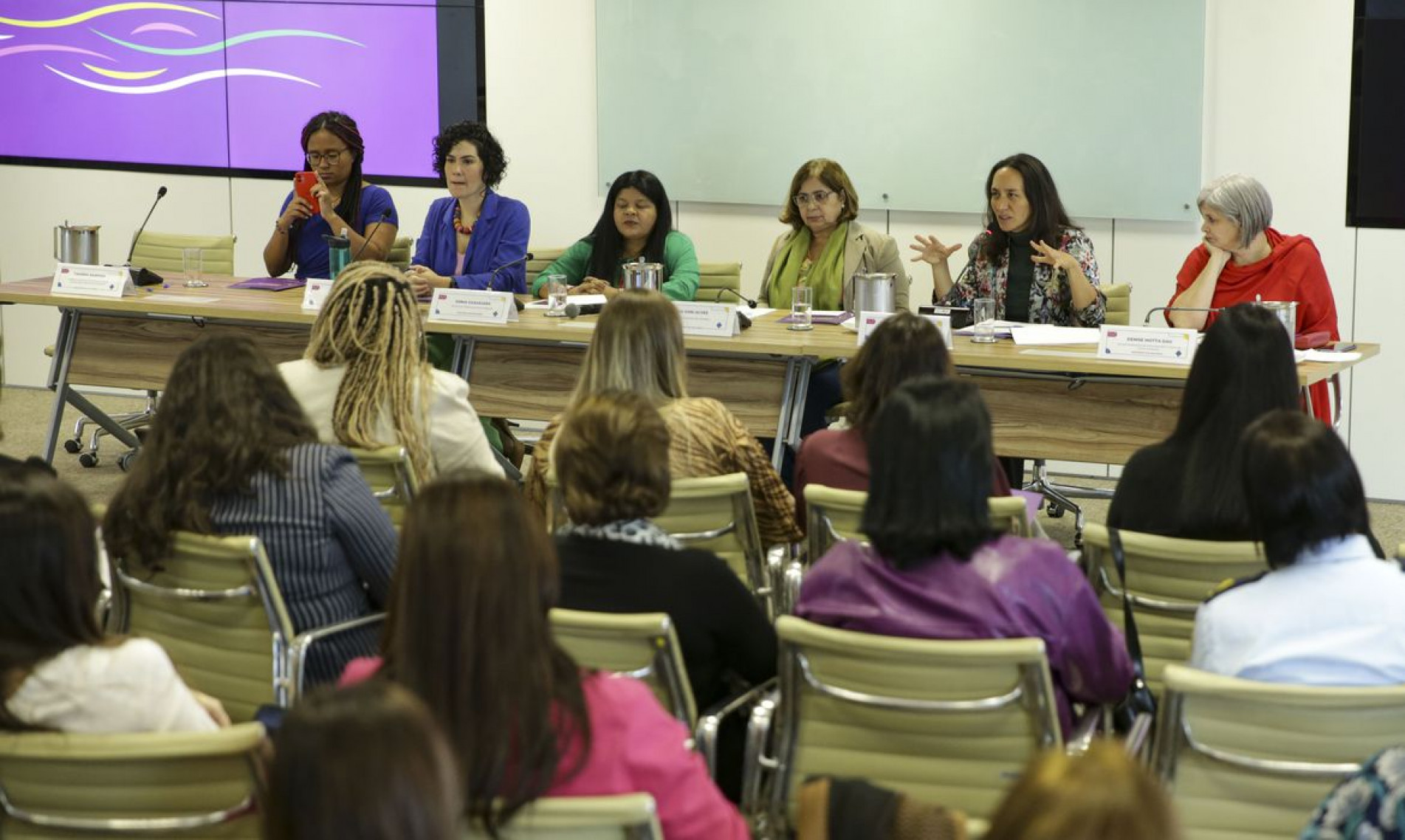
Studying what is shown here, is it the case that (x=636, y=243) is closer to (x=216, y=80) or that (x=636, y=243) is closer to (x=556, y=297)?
(x=556, y=297)

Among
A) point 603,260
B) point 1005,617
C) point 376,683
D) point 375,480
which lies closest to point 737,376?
point 603,260

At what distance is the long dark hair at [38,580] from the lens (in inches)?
72.4

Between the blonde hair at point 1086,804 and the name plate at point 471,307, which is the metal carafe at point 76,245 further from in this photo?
the blonde hair at point 1086,804

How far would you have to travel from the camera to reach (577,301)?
5.17 metres

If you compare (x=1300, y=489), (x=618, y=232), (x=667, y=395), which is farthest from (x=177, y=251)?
(x=1300, y=489)

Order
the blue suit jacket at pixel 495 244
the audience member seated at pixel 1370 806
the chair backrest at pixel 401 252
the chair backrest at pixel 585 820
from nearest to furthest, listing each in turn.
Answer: the audience member seated at pixel 1370 806 → the chair backrest at pixel 585 820 → the blue suit jacket at pixel 495 244 → the chair backrest at pixel 401 252

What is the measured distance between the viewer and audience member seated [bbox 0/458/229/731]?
1.84 metres

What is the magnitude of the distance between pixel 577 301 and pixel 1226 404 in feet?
8.77

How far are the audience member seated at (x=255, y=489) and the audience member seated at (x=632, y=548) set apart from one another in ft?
1.49

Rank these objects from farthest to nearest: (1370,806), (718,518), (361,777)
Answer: (718,518) → (1370,806) → (361,777)

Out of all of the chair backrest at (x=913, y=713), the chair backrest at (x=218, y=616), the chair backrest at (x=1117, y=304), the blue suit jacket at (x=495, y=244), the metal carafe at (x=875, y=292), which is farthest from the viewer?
the blue suit jacket at (x=495, y=244)

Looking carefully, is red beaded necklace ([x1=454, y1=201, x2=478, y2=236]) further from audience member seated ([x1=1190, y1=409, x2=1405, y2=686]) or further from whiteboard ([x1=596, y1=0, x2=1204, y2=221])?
audience member seated ([x1=1190, y1=409, x2=1405, y2=686])

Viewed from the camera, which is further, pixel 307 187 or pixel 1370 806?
pixel 307 187

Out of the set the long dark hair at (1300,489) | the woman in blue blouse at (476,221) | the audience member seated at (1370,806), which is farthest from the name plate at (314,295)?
the audience member seated at (1370,806)
